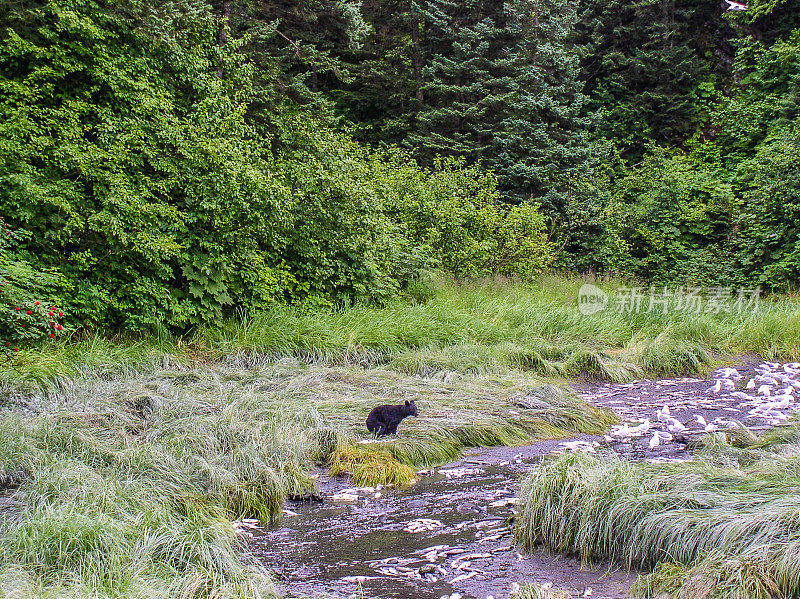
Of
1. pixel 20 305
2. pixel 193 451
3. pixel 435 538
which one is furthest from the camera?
pixel 20 305

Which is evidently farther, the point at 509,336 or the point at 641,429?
the point at 509,336

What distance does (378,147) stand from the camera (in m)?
18.0

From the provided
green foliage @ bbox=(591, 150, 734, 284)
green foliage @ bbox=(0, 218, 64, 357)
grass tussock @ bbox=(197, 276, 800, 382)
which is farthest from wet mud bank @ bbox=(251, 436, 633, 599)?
green foliage @ bbox=(591, 150, 734, 284)

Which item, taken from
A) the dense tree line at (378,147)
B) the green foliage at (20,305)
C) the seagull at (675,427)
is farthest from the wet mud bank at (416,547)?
the dense tree line at (378,147)

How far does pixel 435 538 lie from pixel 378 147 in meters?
14.8

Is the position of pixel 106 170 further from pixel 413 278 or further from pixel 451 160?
pixel 451 160

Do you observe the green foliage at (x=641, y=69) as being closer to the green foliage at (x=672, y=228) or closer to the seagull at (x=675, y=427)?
the green foliage at (x=672, y=228)

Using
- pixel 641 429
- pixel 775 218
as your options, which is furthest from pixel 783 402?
pixel 775 218

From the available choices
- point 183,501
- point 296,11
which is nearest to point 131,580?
point 183,501

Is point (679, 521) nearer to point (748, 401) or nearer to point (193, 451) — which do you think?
point (193, 451)

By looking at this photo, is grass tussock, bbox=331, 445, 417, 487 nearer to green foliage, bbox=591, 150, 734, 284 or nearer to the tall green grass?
the tall green grass

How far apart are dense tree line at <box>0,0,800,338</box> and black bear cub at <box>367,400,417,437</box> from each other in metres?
3.52

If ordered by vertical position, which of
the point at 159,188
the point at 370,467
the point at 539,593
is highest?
the point at 159,188

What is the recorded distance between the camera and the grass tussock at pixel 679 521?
3.17 meters
